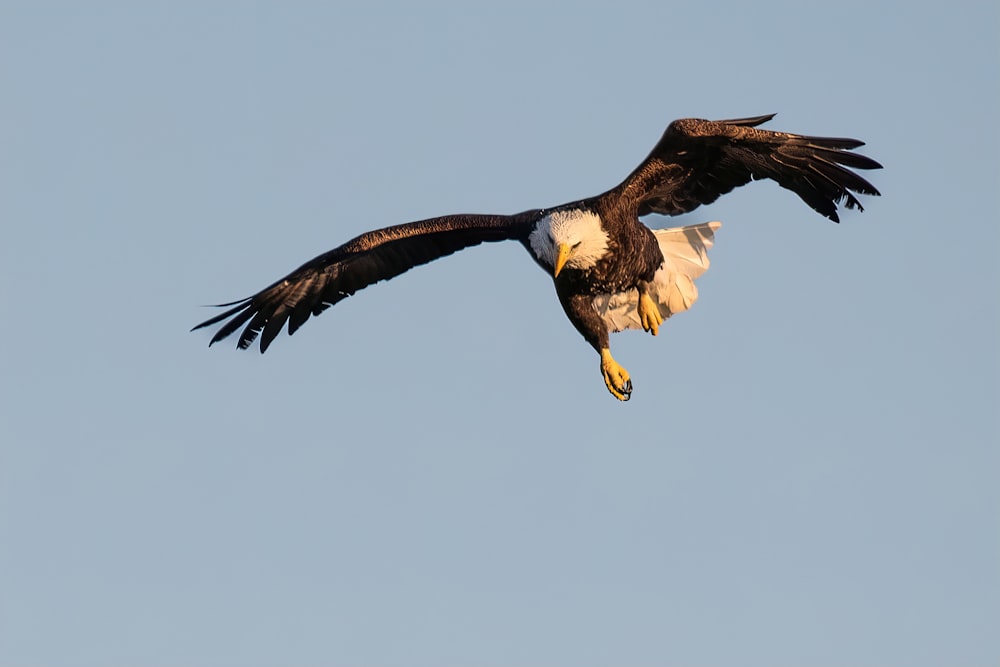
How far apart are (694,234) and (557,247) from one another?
1592 millimetres

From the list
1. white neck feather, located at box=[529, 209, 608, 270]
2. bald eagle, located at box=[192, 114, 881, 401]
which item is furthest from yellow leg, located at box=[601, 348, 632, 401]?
white neck feather, located at box=[529, 209, 608, 270]

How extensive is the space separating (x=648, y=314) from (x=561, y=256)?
4.14 feet

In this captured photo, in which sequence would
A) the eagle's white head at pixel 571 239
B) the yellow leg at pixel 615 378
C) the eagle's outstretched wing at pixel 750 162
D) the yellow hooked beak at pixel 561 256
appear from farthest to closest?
the yellow leg at pixel 615 378 → the eagle's outstretched wing at pixel 750 162 → the eagle's white head at pixel 571 239 → the yellow hooked beak at pixel 561 256

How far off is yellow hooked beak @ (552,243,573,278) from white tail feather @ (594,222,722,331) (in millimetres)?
1030

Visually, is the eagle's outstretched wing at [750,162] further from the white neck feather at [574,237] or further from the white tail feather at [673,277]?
the white tail feather at [673,277]

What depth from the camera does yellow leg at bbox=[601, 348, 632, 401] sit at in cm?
1111

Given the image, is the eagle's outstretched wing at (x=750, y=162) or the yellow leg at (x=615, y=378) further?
the yellow leg at (x=615, y=378)

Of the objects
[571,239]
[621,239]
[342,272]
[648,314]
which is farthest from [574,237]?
[342,272]

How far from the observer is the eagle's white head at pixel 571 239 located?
1037 cm

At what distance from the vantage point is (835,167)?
10.7 meters

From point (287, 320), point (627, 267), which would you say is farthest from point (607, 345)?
point (287, 320)

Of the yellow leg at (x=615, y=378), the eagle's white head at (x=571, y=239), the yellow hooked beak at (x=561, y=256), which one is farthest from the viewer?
the yellow leg at (x=615, y=378)

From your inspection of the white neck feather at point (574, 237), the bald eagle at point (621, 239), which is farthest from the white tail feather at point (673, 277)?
the white neck feather at point (574, 237)

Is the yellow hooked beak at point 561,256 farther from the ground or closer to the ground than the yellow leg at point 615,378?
farther from the ground
